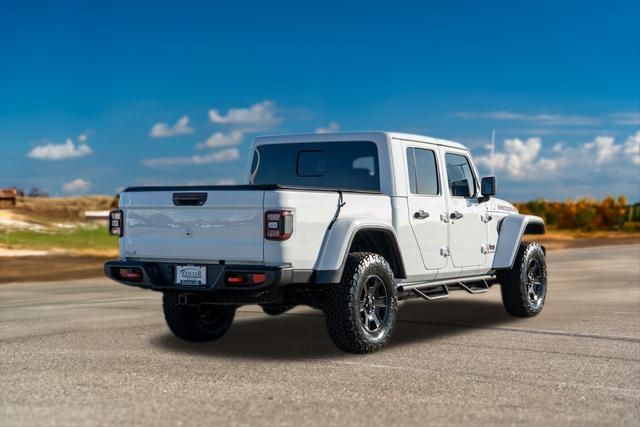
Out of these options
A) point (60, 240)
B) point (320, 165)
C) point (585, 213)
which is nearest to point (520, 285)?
point (320, 165)

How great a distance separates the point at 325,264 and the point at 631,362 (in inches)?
111

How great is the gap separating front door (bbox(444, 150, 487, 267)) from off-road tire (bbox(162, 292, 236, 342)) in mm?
2601

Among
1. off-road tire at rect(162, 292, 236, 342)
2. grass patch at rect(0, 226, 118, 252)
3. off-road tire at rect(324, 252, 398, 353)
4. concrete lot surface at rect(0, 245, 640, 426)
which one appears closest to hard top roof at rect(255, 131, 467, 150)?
off-road tire at rect(324, 252, 398, 353)

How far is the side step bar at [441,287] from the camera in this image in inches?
360

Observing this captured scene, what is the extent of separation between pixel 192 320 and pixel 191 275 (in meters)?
1.34

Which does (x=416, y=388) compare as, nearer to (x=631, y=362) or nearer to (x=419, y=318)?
(x=631, y=362)

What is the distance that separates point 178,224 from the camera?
26.5 ft

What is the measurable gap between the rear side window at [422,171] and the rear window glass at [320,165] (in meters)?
0.40

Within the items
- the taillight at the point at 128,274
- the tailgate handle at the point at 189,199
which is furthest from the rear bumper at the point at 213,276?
the tailgate handle at the point at 189,199

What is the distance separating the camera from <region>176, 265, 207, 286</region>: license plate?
786cm

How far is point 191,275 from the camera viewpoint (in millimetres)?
7941

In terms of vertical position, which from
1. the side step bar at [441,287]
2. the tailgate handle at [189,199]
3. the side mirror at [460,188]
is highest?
the side mirror at [460,188]

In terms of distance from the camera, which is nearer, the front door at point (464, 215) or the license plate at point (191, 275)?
the license plate at point (191, 275)

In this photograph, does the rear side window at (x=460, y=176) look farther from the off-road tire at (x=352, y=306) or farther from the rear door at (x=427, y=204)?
the off-road tire at (x=352, y=306)
